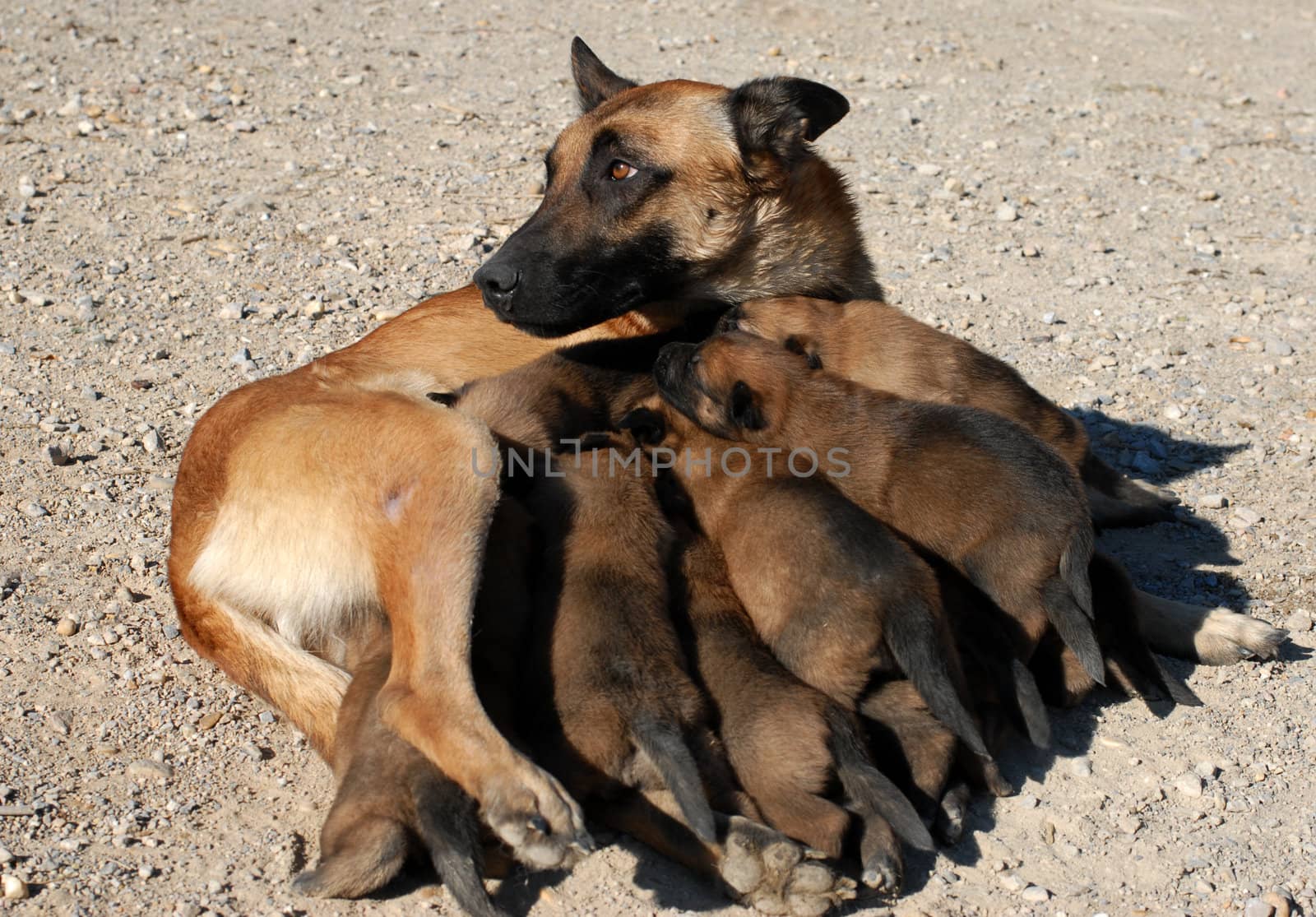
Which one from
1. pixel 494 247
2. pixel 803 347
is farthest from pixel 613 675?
pixel 494 247

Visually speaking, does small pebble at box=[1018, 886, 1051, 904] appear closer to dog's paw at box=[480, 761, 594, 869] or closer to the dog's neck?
dog's paw at box=[480, 761, 594, 869]

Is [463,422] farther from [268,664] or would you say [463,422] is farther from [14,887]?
[14,887]

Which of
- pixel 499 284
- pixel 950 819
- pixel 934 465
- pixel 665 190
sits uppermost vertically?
pixel 665 190

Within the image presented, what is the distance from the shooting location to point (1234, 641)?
418 centimetres

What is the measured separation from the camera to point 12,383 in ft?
17.8

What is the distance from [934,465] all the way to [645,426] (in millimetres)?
911

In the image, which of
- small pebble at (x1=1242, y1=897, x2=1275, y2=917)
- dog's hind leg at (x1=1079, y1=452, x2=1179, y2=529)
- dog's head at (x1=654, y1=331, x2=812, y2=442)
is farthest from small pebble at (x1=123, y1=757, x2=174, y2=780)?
dog's hind leg at (x1=1079, y1=452, x2=1179, y2=529)

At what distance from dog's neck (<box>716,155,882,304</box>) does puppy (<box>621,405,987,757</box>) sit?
115 centimetres

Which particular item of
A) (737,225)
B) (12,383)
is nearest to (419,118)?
(12,383)

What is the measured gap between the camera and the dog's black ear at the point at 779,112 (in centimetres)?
446

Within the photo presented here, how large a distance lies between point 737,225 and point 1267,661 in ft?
7.56

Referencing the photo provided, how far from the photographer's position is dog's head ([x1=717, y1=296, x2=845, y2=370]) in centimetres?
444

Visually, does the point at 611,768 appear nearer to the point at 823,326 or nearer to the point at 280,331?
the point at 823,326

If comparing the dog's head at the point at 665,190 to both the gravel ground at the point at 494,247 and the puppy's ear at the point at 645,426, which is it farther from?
the gravel ground at the point at 494,247
